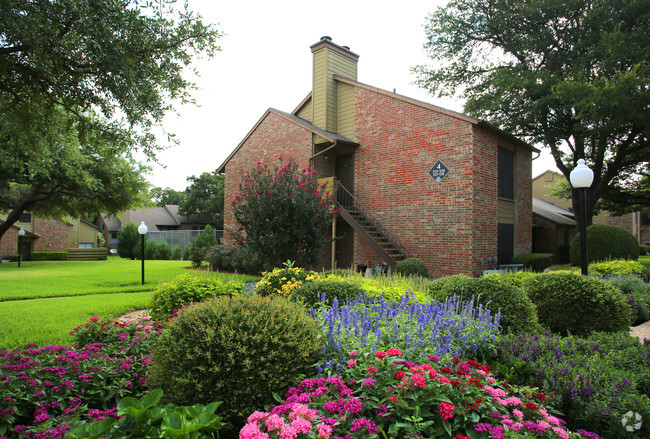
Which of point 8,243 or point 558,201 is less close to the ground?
point 558,201

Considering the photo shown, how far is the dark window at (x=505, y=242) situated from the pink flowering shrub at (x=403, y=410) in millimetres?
11336

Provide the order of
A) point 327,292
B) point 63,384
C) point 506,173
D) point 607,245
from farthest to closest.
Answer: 1. point 506,173
2. point 607,245
3. point 327,292
4. point 63,384

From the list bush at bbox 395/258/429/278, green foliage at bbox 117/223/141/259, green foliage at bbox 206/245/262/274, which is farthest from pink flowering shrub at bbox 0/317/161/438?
green foliage at bbox 117/223/141/259

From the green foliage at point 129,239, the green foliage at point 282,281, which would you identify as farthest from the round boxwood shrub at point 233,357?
the green foliage at point 129,239

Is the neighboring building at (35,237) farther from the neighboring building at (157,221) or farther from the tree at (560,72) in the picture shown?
the tree at (560,72)

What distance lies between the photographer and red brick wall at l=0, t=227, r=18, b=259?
29.7m

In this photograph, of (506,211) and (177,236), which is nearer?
(506,211)

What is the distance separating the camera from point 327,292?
5.41 meters

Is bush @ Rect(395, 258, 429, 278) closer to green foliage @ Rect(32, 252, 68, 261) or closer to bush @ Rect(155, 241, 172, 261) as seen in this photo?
bush @ Rect(155, 241, 172, 261)

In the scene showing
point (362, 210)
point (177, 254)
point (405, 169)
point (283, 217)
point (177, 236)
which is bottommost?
point (177, 254)

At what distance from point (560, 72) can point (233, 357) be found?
1941cm

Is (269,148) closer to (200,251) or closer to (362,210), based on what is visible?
(362,210)

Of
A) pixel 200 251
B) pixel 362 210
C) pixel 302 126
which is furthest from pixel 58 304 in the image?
pixel 200 251

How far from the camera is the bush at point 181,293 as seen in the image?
→ 594 centimetres
